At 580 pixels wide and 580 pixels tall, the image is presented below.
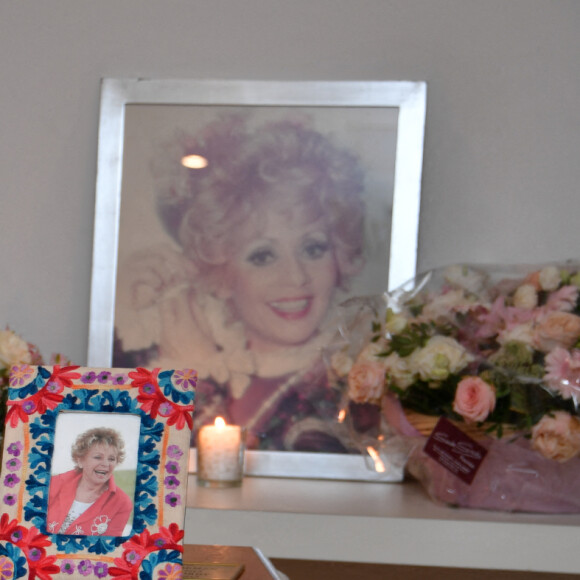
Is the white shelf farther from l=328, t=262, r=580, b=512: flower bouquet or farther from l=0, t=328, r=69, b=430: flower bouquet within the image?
l=0, t=328, r=69, b=430: flower bouquet

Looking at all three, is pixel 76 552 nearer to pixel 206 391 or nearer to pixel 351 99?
pixel 206 391

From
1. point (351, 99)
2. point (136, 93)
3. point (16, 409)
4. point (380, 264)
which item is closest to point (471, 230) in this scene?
point (380, 264)

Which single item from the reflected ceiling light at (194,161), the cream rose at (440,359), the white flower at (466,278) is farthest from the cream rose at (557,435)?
the reflected ceiling light at (194,161)

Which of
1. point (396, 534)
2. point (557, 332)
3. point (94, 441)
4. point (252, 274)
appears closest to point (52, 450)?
point (94, 441)

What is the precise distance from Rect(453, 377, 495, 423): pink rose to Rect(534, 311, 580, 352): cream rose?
3.5 inches

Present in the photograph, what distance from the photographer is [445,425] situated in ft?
3.32

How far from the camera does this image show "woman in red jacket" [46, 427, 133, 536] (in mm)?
524

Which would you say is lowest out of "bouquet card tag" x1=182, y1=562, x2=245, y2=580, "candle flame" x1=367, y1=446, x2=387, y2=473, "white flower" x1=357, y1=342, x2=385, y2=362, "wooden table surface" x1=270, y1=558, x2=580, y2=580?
"wooden table surface" x1=270, y1=558, x2=580, y2=580

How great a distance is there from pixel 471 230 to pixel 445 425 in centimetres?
44

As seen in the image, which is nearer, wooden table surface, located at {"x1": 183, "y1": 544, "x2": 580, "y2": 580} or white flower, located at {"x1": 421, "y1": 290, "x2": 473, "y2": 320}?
white flower, located at {"x1": 421, "y1": 290, "x2": 473, "y2": 320}

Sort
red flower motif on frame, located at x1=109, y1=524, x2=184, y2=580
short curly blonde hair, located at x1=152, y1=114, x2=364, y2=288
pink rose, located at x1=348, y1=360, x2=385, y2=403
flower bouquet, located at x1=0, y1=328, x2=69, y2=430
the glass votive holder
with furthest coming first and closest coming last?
short curly blonde hair, located at x1=152, y1=114, x2=364, y2=288, the glass votive holder, pink rose, located at x1=348, y1=360, x2=385, y2=403, flower bouquet, located at x1=0, y1=328, x2=69, y2=430, red flower motif on frame, located at x1=109, y1=524, x2=184, y2=580

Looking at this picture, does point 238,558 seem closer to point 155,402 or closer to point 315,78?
point 155,402

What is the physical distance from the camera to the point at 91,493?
0.53 m

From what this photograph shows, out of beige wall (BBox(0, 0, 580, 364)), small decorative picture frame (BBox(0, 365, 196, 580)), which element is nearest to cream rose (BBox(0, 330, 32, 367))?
small decorative picture frame (BBox(0, 365, 196, 580))
